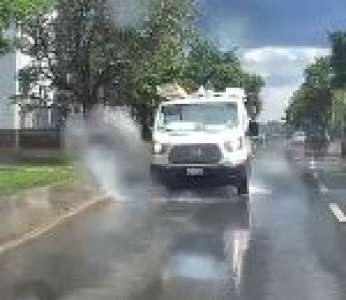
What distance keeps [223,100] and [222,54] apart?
69.6m

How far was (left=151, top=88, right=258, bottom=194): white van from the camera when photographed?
2636cm

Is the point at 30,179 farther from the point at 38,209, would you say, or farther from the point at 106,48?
the point at 106,48

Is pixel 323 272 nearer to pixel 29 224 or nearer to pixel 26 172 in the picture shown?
pixel 29 224

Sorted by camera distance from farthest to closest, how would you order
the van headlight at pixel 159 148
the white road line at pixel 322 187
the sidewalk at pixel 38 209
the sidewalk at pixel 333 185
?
the white road line at pixel 322 187, the van headlight at pixel 159 148, the sidewalk at pixel 333 185, the sidewalk at pixel 38 209

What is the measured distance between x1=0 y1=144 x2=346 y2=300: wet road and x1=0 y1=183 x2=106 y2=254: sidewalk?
346 mm

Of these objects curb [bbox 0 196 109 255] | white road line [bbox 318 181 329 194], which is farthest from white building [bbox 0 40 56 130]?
curb [bbox 0 196 109 255]

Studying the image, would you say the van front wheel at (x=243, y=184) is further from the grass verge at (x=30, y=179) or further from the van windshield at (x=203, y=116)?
the grass verge at (x=30, y=179)

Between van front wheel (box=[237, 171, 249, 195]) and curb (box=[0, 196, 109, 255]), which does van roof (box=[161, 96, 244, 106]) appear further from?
curb (box=[0, 196, 109, 255])

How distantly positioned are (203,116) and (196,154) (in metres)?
1.08

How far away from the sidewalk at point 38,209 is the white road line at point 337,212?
479 centimetres

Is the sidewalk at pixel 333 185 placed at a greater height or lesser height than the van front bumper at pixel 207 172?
lesser

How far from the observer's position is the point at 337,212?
21203mm

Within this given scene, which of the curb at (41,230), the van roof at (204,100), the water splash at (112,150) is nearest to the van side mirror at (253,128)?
the van roof at (204,100)

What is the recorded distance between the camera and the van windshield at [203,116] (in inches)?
1059
